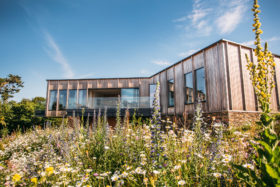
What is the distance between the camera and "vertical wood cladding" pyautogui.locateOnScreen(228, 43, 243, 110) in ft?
30.0

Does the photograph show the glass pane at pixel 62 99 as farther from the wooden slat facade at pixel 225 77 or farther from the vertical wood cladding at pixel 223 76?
the vertical wood cladding at pixel 223 76

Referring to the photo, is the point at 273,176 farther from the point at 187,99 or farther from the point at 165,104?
the point at 165,104

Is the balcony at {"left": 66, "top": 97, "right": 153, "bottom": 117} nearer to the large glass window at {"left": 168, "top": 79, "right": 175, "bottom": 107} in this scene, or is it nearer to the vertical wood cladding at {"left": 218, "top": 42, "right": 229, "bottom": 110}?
the large glass window at {"left": 168, "top": 79, "right": 175, "bottom": 107}

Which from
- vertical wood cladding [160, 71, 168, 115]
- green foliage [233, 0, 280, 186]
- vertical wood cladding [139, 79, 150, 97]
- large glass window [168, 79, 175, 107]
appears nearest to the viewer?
green foliage [233, 0, 280, 186]

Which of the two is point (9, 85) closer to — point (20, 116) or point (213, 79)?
point (20, 116)

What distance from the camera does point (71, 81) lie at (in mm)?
20891

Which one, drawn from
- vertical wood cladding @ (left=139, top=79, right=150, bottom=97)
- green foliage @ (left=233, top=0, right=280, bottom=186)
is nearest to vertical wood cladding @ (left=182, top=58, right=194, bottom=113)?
vertical wood cladding @ (left=139, top=79, right=150, bottom=97)

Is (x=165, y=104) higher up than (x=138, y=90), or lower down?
lower down

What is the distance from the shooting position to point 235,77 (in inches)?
372

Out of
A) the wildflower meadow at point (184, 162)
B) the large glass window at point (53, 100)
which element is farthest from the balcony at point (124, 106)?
the wildflower meadow at point (184, 162)

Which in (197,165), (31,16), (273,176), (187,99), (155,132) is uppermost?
(31,16)

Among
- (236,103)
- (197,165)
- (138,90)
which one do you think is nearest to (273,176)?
(197,165)

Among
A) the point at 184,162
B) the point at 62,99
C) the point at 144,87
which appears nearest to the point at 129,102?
the point at 144,87

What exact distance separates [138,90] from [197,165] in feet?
56.9
